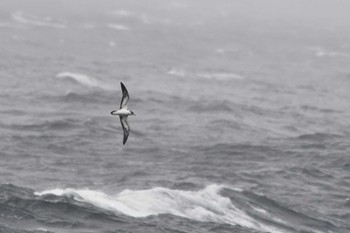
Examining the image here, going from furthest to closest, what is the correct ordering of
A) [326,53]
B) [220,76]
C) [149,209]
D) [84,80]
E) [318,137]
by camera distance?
[326,53] → [220,76] → [84,80] → [318,137] → [149,209]

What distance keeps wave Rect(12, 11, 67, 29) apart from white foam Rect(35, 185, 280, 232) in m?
102

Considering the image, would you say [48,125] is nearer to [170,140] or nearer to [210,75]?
[170,140]

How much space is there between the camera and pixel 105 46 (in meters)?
127

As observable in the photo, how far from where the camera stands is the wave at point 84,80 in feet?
288

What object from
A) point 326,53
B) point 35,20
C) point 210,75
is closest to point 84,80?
point 210,75

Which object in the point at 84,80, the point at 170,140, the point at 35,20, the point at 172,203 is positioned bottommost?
the point at 172,203

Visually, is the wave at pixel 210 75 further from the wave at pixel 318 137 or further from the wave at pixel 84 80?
the wave at pixel 318 137

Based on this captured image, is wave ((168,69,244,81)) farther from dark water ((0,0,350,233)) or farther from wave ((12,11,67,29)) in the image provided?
wave ((12,11,67,29))

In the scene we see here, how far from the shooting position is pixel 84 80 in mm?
90188

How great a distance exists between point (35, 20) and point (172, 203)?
11386 cm

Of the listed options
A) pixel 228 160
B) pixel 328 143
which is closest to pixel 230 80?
pixel 328 143

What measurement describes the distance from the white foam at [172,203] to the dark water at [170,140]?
0.27 feet

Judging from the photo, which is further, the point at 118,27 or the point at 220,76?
the point at 118,27

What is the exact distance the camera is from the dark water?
46.2 metres
